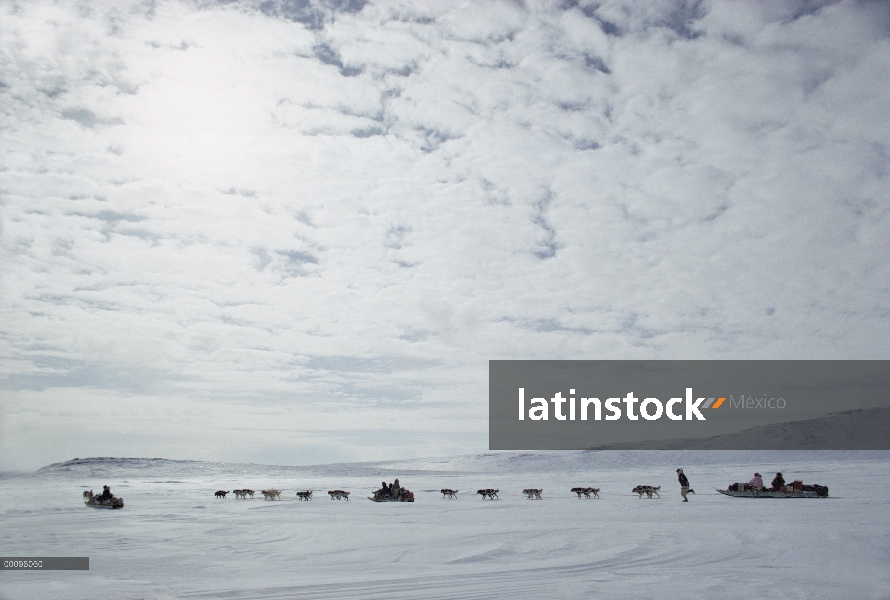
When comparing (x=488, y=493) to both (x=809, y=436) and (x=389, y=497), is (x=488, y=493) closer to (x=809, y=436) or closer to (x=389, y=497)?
(x=389, y=497)

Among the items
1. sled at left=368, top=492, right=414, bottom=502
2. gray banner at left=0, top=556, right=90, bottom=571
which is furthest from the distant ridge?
gray banner at left=0, top=556, right=90, bottom=571

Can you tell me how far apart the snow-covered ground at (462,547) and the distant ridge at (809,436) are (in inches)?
1130

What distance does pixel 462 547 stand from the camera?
11.0 m

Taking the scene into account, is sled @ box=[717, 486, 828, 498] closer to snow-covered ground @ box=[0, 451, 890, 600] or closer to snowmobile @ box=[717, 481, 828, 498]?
snowmobile @ box=[717, 481, 828, 498]

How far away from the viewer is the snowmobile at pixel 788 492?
18719 millimetres

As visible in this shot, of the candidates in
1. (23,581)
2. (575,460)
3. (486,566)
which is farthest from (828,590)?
(575,460)

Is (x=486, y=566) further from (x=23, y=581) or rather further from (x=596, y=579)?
(x=23, y=581)

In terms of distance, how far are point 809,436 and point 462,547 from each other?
49774 millimetres

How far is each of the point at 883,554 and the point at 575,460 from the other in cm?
3820

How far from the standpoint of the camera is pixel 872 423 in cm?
4956

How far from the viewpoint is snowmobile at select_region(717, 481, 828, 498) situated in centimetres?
1872

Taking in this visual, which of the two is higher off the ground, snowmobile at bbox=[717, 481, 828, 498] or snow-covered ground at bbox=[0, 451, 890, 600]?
snowmobile at bbox=[717, 481, 828, 498]

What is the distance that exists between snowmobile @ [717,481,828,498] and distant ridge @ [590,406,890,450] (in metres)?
30.6

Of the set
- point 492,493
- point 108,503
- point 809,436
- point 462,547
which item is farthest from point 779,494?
point 809,436
